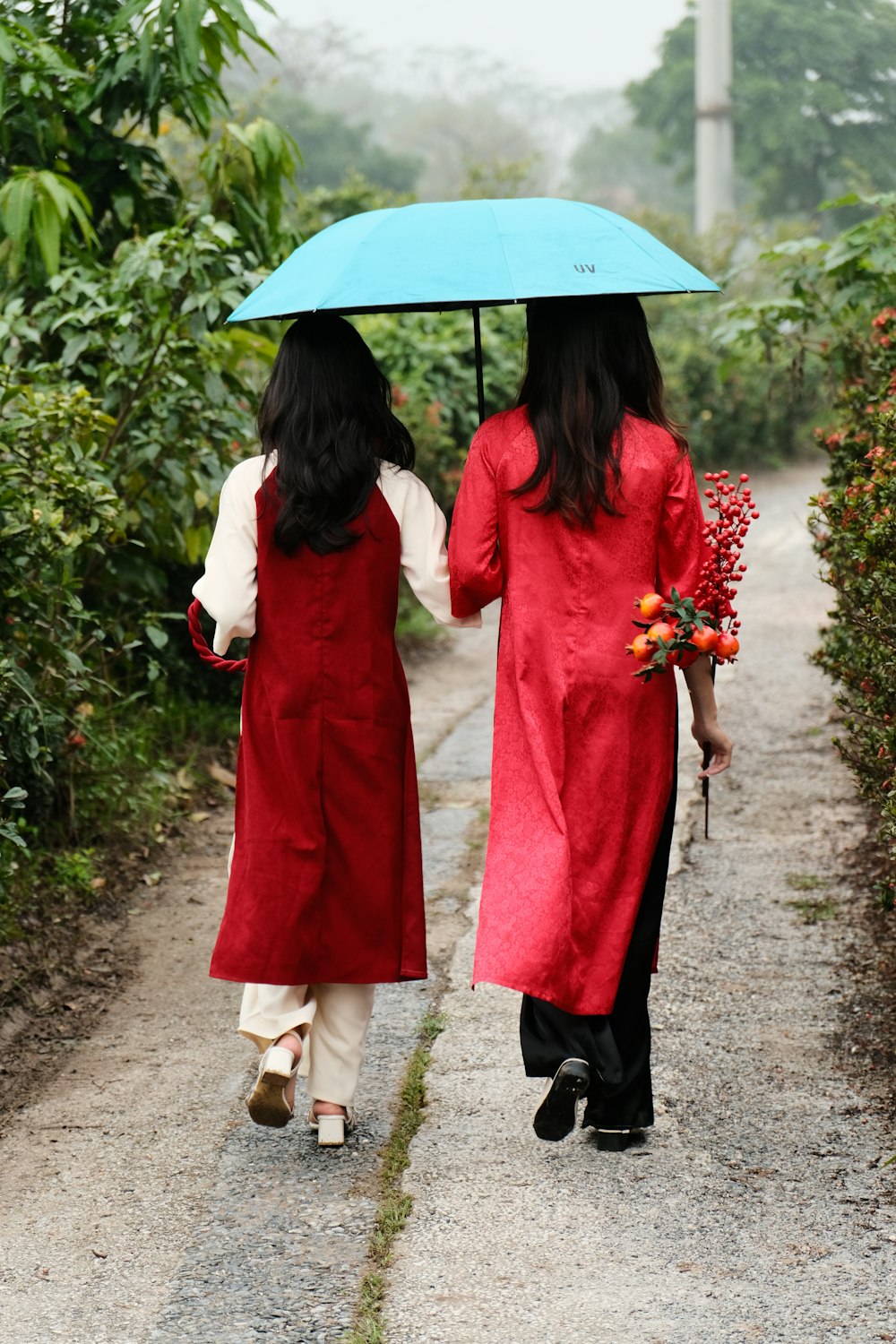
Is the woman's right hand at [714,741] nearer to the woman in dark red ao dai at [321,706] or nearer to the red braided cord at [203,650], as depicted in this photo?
the woman in dark red ao dai at [321,706]

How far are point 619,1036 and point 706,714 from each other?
692mm

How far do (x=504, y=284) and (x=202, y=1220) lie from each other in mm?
1888

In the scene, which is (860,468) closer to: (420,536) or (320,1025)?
(420,536)

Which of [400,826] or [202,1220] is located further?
[400,826]

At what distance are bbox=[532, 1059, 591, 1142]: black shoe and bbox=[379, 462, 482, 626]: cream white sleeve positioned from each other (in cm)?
94

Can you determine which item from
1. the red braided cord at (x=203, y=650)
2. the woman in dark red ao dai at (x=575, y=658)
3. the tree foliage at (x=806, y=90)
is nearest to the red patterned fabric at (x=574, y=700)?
the woman in dark red ao dai at (x=575, y=658)

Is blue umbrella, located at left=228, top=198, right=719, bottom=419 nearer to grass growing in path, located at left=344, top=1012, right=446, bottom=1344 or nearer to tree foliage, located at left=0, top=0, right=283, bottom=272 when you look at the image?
grass growing in path, located at left=344, top=1012, right=446, bottom=1344

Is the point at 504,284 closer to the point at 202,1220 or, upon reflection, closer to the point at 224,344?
the point at 202,1220

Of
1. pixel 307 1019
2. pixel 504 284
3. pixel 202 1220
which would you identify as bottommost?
pixel 202 1220

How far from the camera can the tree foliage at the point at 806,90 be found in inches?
1063

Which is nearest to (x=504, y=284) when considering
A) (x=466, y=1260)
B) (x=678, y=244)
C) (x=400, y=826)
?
(x=400, y=826)

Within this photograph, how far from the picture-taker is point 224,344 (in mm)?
5020

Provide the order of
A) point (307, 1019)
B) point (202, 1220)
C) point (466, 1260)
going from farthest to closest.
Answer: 1. point (307, 1019)
2. point (202, 1220)
3. point (466, 1260)

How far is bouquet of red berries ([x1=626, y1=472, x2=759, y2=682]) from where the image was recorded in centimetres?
286
